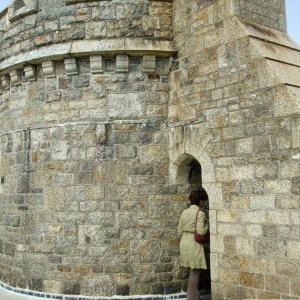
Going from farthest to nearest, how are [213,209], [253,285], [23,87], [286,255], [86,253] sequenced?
[23,87]
[86,253]
[213,209]
[253,285]
[286,255]

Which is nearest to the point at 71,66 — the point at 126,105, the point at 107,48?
the point at 107,48

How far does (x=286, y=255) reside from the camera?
5.09m

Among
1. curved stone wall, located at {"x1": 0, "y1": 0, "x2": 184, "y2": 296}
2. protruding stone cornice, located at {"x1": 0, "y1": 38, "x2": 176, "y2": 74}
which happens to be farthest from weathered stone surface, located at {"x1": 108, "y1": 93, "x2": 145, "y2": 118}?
protruding stone cornice, located at {"x1": 0, "y1": 38, "x2": 176, "y2": 74}

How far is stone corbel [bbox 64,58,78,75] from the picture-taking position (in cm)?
666

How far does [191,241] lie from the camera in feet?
20.3

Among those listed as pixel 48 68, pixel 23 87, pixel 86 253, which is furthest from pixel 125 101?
pixel 86 253

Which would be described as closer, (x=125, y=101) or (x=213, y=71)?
(x=213, y=71)

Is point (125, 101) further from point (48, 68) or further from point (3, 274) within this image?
point (3, 274)

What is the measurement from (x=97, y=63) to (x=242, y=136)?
2.38 meters

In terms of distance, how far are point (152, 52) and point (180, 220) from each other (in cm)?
242

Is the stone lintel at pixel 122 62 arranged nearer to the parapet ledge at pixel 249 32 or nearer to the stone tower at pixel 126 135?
the stone tower at pixel 126 135

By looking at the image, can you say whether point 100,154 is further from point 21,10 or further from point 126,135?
Answer: point 21,10

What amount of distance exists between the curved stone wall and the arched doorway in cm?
24

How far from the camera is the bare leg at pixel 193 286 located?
6176mm
